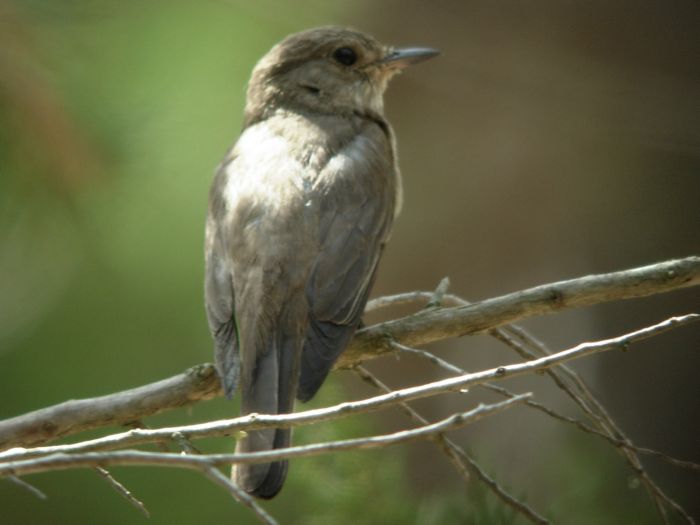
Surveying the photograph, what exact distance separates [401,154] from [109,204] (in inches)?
79.7

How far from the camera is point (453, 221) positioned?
246 inches

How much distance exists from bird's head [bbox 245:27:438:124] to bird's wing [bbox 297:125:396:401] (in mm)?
488

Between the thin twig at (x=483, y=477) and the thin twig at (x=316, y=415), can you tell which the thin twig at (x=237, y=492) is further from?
the thin twig at (x=483, y=477)

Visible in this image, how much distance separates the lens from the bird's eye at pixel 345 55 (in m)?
5.67

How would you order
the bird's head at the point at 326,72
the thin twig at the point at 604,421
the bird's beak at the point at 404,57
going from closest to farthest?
the thin twig at the point at 604,421, the bird's head at the point at 326,72, the bird's beak at the point at 404,57

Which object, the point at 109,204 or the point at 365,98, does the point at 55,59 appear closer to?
the point at 109,204

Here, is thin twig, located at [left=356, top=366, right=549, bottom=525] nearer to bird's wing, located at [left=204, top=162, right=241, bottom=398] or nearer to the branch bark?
the branch bark

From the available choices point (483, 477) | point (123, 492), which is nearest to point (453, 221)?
point (483, 477)

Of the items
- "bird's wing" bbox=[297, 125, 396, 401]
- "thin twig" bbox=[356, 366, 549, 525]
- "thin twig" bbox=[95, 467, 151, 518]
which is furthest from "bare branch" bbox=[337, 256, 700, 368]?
"thin twig" bbox=[95, 467, 151, 518]

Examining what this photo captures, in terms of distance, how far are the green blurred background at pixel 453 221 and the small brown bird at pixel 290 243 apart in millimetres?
651

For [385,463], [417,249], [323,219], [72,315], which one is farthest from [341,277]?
[72,315]

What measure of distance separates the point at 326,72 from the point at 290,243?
166 centimetres

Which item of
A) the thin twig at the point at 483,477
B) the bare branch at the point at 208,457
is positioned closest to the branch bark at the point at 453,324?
the thin twig at the point at 483,477

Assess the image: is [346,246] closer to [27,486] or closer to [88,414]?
[88,414]
